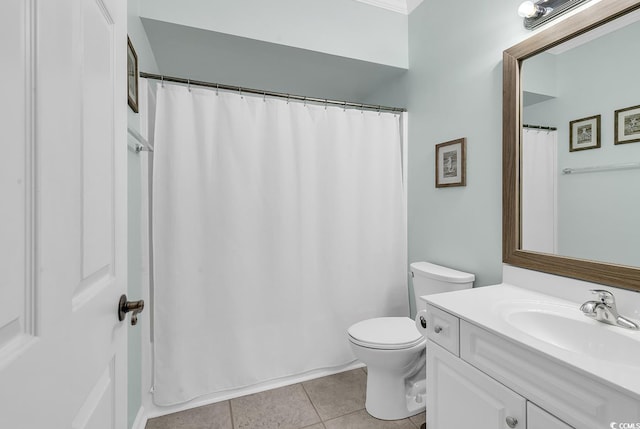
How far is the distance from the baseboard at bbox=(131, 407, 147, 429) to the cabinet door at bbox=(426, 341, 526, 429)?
1418 mm

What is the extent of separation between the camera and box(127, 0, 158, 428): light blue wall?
1.42 m

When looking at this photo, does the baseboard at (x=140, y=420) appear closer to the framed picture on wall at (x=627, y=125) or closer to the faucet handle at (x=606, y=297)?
the faucet handle at (x=606, y=297)

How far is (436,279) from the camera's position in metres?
1.74

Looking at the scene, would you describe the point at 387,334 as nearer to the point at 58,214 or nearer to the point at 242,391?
the point at 242,391

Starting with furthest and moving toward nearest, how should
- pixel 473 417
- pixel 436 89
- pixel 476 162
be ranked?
pixel 436 89, pixel 476 162, pixel 473 417

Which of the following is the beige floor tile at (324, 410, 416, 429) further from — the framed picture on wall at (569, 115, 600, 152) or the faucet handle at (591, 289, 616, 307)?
the framed picture on wall at (569, 115, 600, 152)

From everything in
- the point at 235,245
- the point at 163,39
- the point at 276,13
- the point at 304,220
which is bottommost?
the point at 235,245

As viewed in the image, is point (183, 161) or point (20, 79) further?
point (183, 161)

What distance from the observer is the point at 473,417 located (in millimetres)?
1025

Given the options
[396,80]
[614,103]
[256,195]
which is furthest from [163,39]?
[614,103]

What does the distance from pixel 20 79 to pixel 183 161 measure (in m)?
1.39

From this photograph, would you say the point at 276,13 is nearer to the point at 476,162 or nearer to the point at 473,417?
the point at 476,162

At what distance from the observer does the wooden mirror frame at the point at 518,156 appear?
1.08 metres

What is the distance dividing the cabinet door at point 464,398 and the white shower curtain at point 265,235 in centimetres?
93
